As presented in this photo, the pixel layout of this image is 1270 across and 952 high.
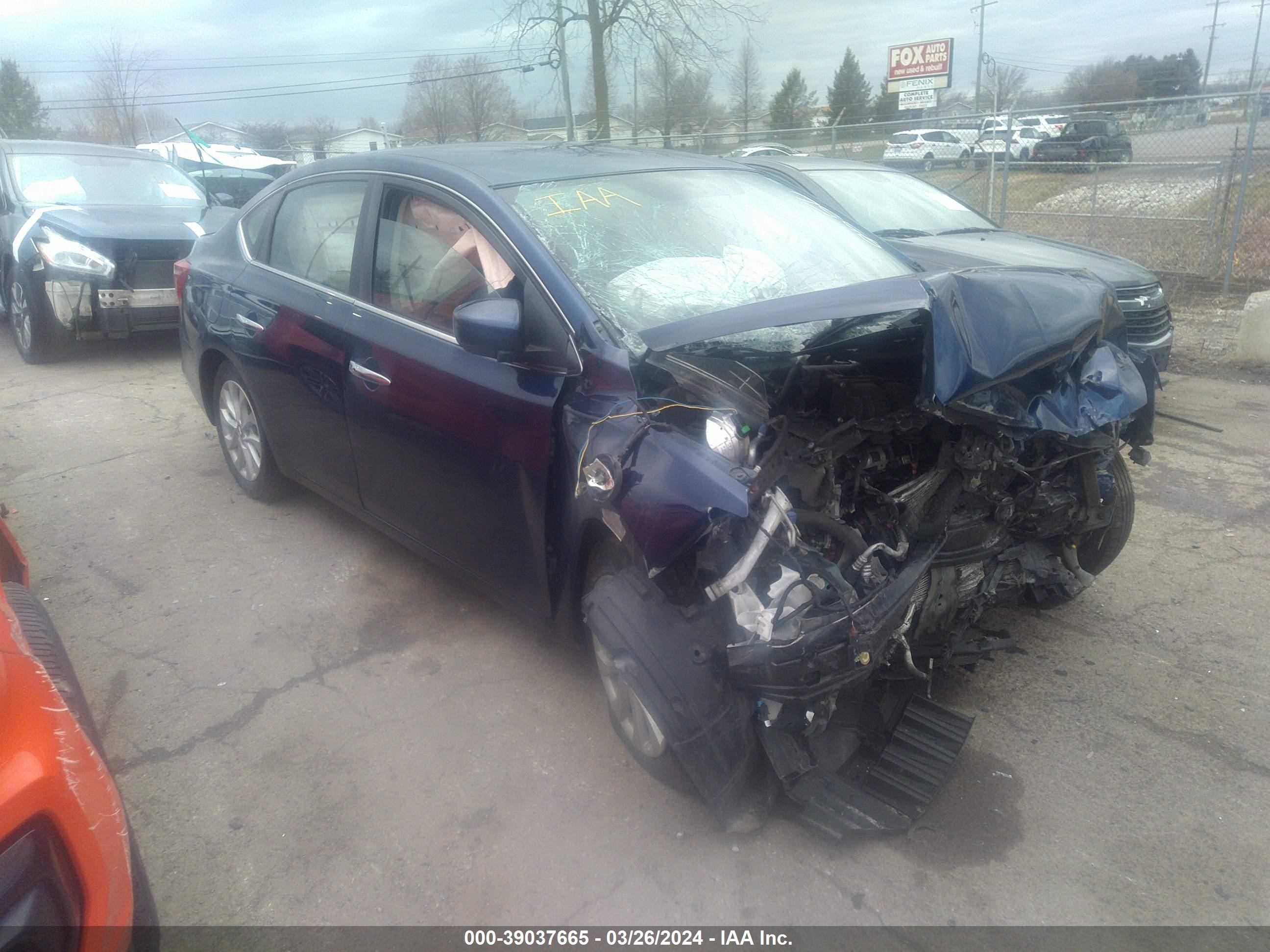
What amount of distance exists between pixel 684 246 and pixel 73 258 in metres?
6.39

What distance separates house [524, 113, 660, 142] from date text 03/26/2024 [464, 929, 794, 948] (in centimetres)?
1902

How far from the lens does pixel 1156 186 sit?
11.5 metres

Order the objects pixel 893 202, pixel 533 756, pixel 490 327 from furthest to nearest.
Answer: pixel 893 202, pixel 533 756, pixel 490 327

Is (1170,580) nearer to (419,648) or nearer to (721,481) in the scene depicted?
(721,481)

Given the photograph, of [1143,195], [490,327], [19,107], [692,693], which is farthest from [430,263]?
[19,107]

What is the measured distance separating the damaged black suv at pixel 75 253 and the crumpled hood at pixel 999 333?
17.9ft

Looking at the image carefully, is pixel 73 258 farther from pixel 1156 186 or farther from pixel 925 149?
pixel 925 149

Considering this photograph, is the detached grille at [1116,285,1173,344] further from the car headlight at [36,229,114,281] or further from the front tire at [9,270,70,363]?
the front tire at [9,270,70,363]

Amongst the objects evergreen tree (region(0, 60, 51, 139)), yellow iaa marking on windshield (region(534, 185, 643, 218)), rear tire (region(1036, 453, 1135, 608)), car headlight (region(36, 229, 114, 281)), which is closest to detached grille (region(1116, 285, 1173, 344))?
rear tire (region(1036, 453, 1135, 608))

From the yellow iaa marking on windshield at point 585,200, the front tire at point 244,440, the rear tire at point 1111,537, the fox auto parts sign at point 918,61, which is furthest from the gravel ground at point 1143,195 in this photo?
the fox auto parts sign at point 918,61

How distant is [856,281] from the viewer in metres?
3.37

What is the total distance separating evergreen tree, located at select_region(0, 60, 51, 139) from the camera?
39031mm

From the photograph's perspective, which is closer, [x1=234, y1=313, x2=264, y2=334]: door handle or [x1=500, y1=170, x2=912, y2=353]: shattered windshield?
[x1=500, y1=170, x2=912, y2=353]: shattered windshield

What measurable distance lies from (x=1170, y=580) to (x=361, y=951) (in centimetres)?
364
